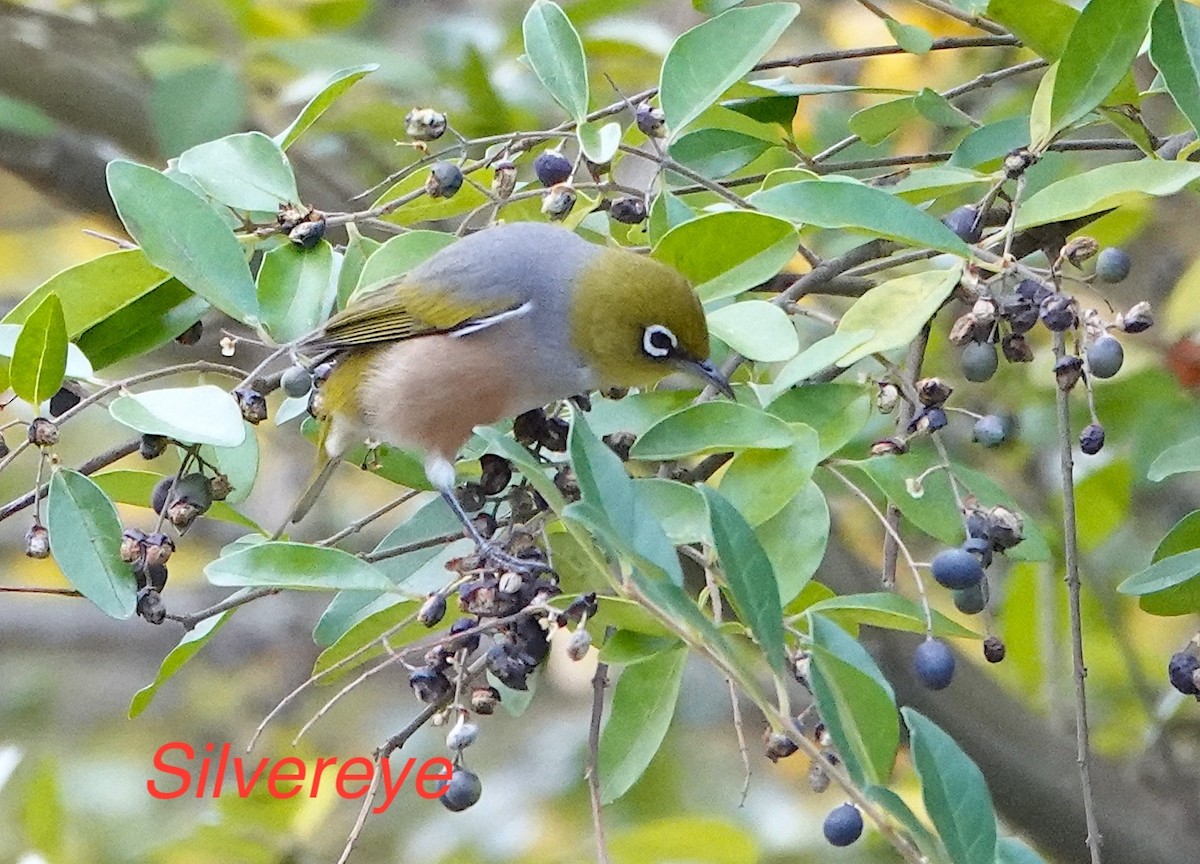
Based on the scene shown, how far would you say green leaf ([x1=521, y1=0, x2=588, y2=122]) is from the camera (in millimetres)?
2074

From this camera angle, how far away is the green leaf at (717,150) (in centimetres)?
221

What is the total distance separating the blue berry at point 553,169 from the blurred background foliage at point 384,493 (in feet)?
3.12

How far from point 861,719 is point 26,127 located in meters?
2.93

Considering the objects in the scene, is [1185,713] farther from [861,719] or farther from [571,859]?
[861,719]

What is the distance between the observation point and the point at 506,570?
1645 millimetres

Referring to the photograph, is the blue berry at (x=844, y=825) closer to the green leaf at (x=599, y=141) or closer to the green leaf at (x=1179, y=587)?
the green leaf at (x=1179, y=587)

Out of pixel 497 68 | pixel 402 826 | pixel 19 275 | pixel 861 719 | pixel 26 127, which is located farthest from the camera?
pixel 19 275

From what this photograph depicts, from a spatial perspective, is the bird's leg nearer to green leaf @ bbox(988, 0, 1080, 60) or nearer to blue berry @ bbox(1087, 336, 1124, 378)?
blue berry @ bbox(1087, 336, 1124, 378)

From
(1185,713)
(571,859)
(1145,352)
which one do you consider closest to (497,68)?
(1145,352)

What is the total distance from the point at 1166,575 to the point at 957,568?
0.25 metres

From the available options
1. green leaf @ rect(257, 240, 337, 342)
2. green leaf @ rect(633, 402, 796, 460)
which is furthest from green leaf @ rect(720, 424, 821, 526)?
green leaf @ rect(257, 240, 337, 342)

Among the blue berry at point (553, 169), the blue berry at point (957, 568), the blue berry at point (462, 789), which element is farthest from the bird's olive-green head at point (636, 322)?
the blue berry at point (462, 789)

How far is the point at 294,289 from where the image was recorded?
206 cm

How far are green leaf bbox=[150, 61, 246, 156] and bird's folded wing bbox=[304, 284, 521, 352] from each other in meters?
1.06
